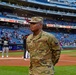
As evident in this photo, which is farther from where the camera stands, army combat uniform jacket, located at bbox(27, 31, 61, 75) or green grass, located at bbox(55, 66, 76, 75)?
green grass, located at bbox(55, 66, 76, 75)

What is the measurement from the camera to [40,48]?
487 cm

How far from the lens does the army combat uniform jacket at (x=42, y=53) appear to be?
4828 mm

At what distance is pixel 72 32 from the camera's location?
235ft

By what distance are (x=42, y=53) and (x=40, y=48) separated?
0.10m

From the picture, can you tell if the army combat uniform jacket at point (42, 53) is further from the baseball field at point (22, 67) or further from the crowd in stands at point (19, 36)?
the crowd in stands at point (19, 36)

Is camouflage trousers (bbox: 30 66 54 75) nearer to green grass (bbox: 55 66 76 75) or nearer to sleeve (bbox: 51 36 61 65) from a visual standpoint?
sleeve (bbox: 51 36 61 65)

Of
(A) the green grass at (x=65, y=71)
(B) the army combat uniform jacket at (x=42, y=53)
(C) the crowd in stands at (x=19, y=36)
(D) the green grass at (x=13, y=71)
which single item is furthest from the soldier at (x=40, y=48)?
(C) the crowd in stands at (x=19, y=36)

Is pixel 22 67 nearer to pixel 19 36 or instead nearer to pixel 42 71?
pixel 42 71

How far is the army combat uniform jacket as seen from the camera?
15.8 feet

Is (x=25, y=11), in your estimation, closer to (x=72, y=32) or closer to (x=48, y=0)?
(x=48, y=0)

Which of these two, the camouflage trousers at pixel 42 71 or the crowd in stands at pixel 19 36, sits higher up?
the camouflage trousers at pixel 42 71

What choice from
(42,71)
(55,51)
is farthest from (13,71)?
(42,71)

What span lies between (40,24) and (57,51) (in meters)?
0.62

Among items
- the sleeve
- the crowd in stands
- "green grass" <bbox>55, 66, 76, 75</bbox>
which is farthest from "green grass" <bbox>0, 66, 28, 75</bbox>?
the crowd in stands
